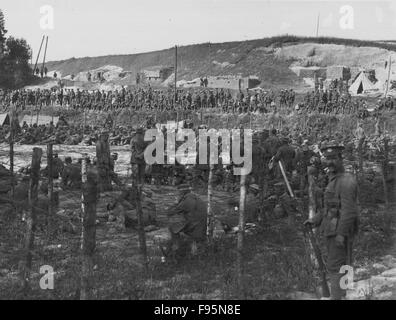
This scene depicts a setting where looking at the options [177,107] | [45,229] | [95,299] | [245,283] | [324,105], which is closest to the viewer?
[95,299]

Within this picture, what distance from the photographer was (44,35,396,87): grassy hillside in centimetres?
5525

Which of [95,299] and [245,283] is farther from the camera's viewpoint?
[245,283]

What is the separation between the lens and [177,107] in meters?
38.2

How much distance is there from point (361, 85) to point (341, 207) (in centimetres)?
3955

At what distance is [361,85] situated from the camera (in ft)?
142

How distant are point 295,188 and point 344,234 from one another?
7.95 metres

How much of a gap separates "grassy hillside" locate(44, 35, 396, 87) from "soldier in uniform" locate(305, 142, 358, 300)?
144ft

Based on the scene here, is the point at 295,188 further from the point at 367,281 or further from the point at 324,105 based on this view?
the point at 324,105

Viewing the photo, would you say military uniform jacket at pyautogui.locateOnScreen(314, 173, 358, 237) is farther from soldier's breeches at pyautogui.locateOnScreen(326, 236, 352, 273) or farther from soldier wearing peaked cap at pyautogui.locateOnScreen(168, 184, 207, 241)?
soldier wearing peaked cap at pyautogui.locateOnScreen(168, 184, 207, 241)

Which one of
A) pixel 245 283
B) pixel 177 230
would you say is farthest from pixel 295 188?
pixel 245 283

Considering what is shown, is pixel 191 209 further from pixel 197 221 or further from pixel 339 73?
pixel 339 73

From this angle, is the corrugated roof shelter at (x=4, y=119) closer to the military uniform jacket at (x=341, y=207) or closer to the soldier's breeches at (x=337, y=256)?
the military uniform jacket at (x=341, y=207)

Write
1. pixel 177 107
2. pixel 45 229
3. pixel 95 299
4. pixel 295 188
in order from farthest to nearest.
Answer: pixel 177 107 → pixel 295 188 → pixel 45 229 → pixel 95 299

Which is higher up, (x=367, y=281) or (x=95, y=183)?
(x=95, y=183)
